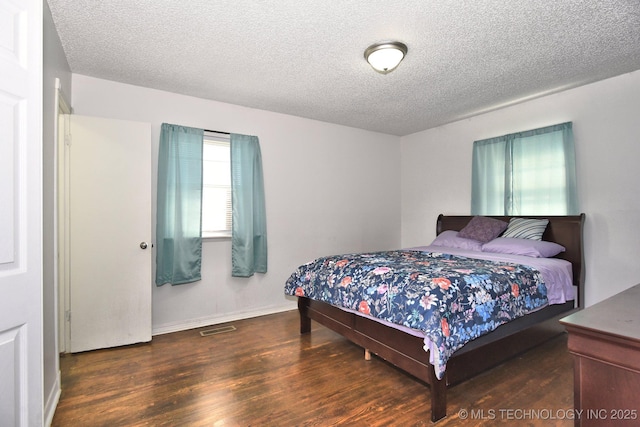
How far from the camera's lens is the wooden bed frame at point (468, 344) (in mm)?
1986

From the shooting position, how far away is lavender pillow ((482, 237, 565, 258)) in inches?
124

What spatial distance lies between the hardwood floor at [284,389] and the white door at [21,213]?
733mm

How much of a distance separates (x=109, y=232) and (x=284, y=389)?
2144 mm

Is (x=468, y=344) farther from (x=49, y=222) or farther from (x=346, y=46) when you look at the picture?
(x=49, y=222)

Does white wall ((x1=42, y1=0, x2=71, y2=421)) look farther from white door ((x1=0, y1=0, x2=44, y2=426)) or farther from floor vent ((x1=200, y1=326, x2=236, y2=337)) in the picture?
floor vent ((x1=200, y1=326, x2=236, y2=337))

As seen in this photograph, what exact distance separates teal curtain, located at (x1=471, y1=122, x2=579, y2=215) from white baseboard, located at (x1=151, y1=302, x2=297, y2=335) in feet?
9.54

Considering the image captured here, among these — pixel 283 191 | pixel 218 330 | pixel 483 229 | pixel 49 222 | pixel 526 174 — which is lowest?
pixel 218 330

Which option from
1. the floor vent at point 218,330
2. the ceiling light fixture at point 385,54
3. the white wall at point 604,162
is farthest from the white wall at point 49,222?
the white wall at point 604,162

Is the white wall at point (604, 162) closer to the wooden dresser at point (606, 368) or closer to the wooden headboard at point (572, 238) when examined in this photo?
the wooden headboard at point (572, 238)

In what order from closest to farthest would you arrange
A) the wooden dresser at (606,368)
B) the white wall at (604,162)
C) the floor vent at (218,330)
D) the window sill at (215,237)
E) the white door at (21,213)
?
the wooden dresser at (606,368)
the white door at (21,213)
the white wall at (604,162)
the floor vent at (218,330)
the window sill at (215,237)

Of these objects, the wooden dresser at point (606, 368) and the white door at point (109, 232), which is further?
the white door at point (109, 232)

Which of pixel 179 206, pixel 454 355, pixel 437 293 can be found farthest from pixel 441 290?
pixel 179 206

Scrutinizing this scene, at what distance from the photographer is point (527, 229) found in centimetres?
346

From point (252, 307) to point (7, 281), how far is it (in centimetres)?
283
